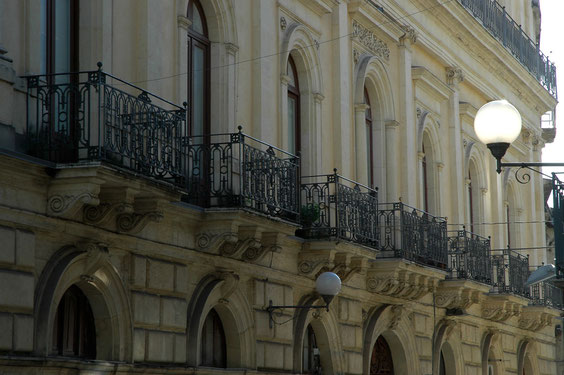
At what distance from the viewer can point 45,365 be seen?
43.4 ft

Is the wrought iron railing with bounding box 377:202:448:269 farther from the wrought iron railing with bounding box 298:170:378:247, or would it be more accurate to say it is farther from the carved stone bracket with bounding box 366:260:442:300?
the wrought iron railing with bounding box 298:170:378:247

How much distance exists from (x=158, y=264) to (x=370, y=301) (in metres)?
8.10

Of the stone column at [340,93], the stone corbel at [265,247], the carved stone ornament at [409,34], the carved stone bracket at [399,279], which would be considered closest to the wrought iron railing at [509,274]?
the carved stone bracket at [399,279]

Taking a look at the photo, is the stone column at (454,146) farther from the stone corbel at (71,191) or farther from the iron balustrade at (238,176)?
the stone corbel at (71,191)

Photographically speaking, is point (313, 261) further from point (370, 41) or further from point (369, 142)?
point (370, 41)

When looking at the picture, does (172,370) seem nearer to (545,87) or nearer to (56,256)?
(56,256)

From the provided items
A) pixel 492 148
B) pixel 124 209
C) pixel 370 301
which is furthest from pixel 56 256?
pixel 370 301

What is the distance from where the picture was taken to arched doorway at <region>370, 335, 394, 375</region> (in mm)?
24328

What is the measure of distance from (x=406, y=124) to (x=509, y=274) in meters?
6.22

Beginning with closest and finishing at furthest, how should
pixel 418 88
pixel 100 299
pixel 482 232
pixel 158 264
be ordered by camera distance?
1. pixel 100 299
2. pixel 158 264
3. pixel 418 88
4. pixel 482 232

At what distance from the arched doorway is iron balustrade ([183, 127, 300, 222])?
6.82 m

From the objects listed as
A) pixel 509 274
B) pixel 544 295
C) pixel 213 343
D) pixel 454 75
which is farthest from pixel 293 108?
pixel 544 295

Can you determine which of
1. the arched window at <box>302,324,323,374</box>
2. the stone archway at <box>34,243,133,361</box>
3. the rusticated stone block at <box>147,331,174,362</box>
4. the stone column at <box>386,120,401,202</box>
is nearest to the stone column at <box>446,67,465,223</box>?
the stone column at <box>386,120,401,202</box>

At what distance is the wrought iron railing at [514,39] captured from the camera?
105ft
